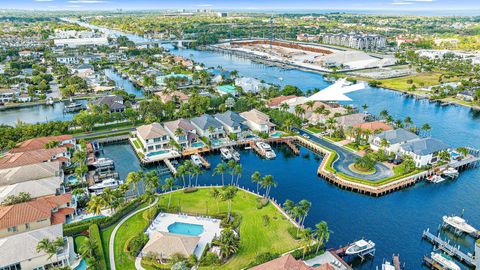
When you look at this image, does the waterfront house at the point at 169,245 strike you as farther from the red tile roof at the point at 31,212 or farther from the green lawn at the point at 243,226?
the red tile roof at the point at 31,212

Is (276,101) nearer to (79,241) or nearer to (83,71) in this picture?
(79,241)

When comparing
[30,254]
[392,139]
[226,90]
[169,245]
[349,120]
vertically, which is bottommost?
[169,245]

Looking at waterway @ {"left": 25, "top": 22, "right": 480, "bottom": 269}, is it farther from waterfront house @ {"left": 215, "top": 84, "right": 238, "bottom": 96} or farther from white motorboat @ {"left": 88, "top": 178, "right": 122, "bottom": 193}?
waterfront house @ {"left": 215, "top": 84, "right": 238, "bottom": 96}

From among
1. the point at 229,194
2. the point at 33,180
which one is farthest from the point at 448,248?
the point at 33,180

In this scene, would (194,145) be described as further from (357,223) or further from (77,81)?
(77,81)

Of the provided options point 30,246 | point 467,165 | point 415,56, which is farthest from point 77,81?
point 415,56
